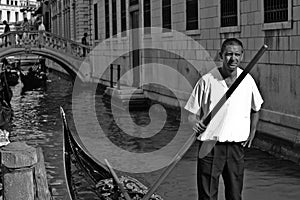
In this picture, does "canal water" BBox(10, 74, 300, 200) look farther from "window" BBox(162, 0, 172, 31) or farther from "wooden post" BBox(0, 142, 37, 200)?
"window" BBox(162, 0, 172, 31)

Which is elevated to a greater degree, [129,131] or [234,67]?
[234,67]

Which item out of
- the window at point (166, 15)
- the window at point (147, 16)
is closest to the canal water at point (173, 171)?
the window at point (166, 15)

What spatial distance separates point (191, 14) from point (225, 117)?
27.2 ft

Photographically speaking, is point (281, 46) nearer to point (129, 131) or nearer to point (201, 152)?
point (129, 131)

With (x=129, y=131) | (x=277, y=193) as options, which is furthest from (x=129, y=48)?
(x=277, y=193)

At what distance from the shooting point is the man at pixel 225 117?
3.27 meters

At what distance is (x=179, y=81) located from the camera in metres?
11.9

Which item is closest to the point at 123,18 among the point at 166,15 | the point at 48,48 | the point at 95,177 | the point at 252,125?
the point at 48,48

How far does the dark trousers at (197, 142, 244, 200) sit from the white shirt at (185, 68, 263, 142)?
0.06 metres

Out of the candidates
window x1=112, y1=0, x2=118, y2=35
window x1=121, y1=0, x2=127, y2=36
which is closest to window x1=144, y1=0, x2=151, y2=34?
window x1=121, y1=0, x2=127, y2=36

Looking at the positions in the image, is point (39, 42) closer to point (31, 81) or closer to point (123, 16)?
point (31, 81)

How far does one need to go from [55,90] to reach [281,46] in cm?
1317

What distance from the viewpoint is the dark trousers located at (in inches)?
131

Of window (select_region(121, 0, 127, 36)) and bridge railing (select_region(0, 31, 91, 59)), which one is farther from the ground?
window (select_region(121, 0, 127, 36))
